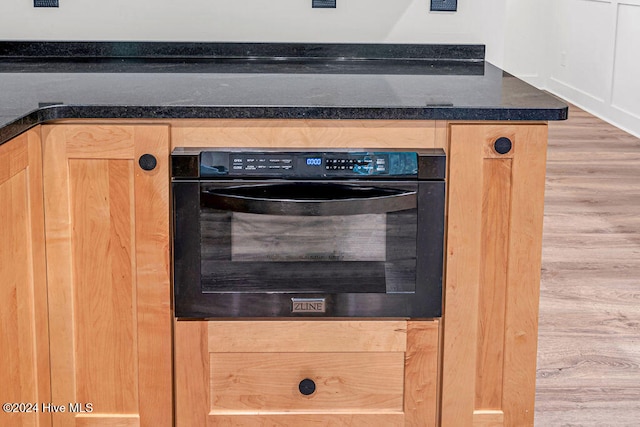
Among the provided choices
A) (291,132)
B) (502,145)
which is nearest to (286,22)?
(291,132)

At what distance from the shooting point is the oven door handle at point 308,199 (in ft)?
6.29

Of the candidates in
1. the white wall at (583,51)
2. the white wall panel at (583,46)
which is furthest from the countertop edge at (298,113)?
the white wall panel at (583,46)

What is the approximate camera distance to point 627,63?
648 cm

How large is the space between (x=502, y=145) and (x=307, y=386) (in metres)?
0.66

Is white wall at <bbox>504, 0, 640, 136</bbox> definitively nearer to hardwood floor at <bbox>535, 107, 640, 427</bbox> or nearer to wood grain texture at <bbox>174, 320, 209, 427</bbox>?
hardwood floor at <bbox>535, 107, 640, 427</bbox>

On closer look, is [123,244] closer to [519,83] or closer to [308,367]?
[308,367]

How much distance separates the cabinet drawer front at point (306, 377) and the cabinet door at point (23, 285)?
1.20 ft

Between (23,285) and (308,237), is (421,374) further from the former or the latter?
(23,285)

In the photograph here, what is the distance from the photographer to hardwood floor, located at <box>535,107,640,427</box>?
2621mm

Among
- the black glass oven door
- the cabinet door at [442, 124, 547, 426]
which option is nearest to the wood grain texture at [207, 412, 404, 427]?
the cabinet door at [442, 124, 547, 426]

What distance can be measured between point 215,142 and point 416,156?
1.36 feet

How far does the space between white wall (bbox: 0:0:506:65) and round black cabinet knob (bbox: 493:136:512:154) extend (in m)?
0.91

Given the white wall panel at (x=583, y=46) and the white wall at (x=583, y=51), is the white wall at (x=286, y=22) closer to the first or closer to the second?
the white wall at (x=583, y=51)

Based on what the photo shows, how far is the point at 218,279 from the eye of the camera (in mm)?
1984
